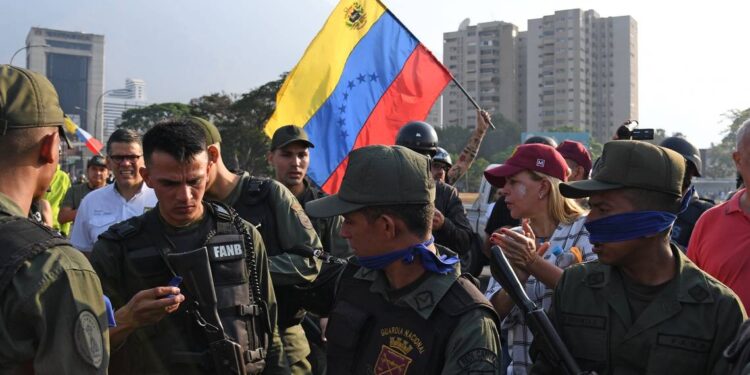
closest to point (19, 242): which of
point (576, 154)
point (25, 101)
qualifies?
point (25, 101)

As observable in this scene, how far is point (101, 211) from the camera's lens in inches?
210

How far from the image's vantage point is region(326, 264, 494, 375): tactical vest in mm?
2502

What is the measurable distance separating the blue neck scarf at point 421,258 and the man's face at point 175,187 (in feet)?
3.38

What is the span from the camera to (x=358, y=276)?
2855mm

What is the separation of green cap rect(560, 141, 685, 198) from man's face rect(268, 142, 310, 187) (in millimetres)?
3009

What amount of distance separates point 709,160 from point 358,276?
385 feet

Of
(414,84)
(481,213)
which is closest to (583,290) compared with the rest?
(414,84)

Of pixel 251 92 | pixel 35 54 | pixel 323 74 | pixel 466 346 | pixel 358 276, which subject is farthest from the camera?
pixel 35 54

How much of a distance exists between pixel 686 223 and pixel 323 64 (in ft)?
13.3

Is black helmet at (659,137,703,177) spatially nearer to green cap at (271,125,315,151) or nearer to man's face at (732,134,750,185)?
man's face at (732,134,750,185)

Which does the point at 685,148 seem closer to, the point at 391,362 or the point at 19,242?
the point at 391,362

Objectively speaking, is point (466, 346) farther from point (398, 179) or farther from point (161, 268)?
point (161, 268)

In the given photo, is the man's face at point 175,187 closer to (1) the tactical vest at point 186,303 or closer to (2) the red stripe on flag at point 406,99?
(1) the tactical vest at point 186,303

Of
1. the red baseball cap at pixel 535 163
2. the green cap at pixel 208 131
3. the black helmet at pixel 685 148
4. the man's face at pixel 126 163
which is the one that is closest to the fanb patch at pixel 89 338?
the green cap at pixel 208 131
